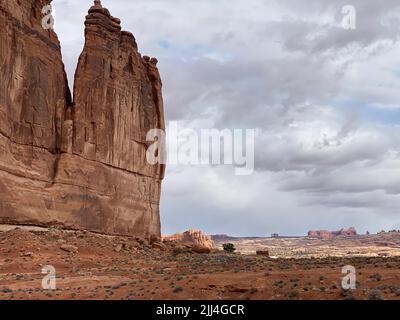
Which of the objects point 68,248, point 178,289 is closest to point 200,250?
point 68,248

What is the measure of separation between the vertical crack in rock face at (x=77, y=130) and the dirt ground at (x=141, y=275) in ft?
9.47

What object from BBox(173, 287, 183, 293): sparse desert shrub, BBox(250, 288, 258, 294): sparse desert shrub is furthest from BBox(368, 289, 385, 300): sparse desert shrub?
BBox(173, 287, 183, 293): sparse desert shrub

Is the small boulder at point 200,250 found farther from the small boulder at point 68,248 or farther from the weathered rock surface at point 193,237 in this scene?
the weathered rock surface at point 193,237

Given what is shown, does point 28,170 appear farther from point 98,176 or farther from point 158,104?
point 158,104

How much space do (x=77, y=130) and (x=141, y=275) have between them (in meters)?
21.2

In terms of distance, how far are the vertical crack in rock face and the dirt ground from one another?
289 centimetres

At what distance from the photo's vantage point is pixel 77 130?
45938mm

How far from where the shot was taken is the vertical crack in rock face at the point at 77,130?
3944cm

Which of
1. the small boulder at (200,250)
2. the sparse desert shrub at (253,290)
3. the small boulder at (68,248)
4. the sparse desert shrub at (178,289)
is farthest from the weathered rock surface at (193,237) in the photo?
the sparse desert shrub at (253,290)

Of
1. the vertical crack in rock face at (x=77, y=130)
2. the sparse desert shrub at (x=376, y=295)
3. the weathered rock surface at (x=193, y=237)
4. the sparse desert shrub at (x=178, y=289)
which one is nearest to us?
the sparse desert shrub at (x=376, y=295)

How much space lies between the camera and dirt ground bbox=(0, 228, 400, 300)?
736 inches

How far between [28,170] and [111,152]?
10.3 meters
